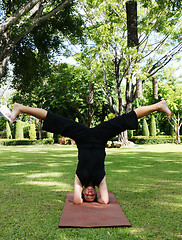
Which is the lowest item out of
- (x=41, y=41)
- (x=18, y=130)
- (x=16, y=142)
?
(x=16, y=142)

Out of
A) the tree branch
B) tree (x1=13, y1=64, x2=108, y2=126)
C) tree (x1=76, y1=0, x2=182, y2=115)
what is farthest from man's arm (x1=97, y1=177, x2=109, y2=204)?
tree (x1=13, y1=64, x2=108, y2=126)

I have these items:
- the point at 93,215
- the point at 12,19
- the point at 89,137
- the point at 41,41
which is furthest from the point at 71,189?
the point at 41,41

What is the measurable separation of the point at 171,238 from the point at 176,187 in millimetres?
2780

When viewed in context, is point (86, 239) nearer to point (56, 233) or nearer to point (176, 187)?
point (56, 233)

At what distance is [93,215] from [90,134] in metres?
1.49

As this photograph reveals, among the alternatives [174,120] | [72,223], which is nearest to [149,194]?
[72,223]

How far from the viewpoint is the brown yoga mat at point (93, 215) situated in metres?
3.29

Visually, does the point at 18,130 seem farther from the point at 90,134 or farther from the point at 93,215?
the point at 93,215

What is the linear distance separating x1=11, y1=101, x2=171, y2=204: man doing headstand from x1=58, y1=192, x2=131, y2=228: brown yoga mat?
9.1 inches

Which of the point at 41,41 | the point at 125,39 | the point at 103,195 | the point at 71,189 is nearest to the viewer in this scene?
the point at 103,195

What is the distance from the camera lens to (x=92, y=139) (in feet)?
14.6

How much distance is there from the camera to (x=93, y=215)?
3.65 m

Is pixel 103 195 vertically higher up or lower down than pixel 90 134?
lower down

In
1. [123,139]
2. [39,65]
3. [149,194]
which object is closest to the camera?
[149,194]
